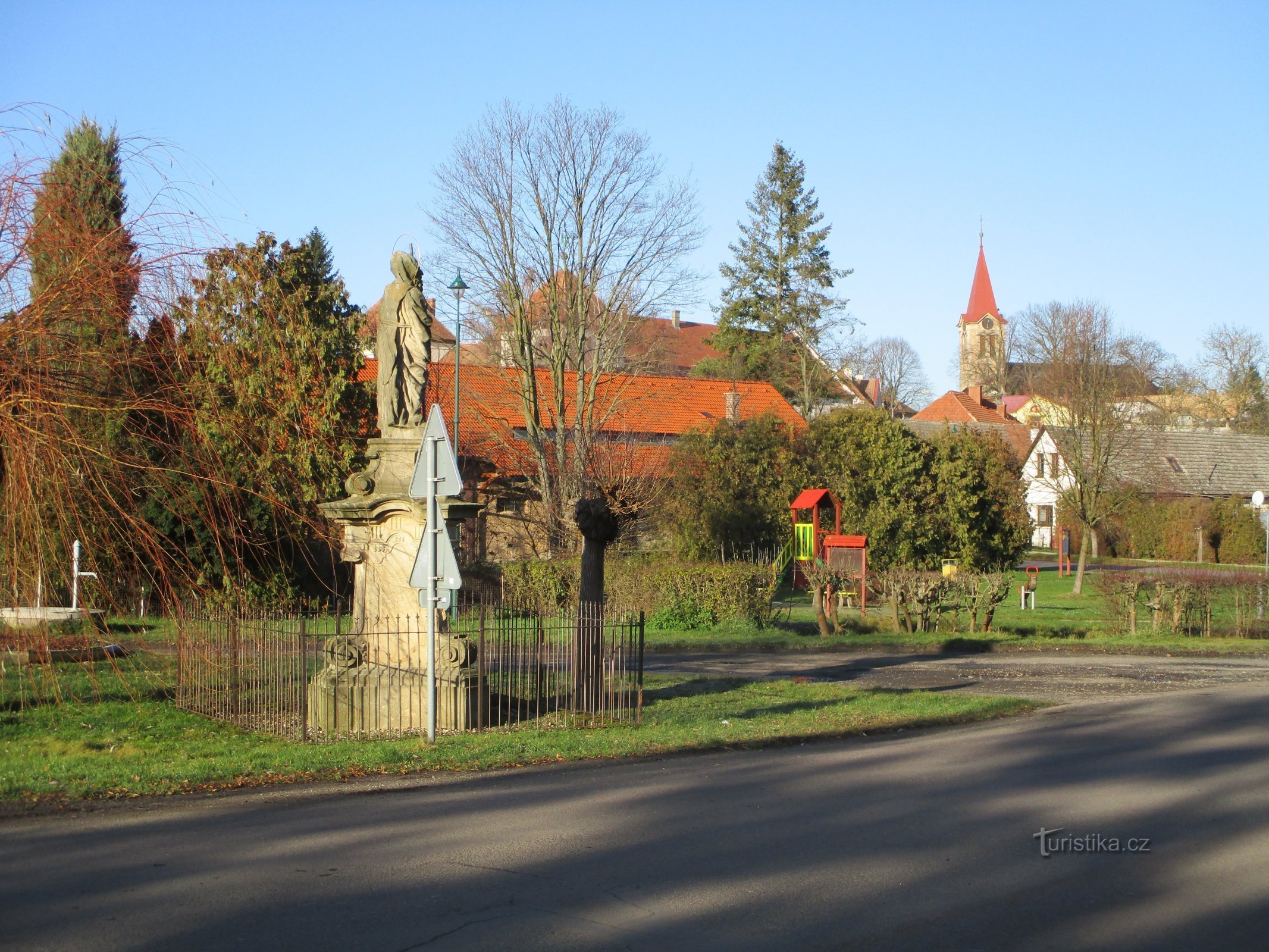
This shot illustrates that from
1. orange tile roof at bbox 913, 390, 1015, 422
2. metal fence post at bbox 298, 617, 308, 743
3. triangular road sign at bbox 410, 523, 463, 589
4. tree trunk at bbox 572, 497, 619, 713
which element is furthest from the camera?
orange tile roof at bbox 913, 390, 1015, 422

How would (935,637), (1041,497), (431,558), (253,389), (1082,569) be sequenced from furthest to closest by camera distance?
(1041,497) < (1082,569) < (935,637) < (431,558) < (253,389)

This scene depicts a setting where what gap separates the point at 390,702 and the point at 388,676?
10.9 inches

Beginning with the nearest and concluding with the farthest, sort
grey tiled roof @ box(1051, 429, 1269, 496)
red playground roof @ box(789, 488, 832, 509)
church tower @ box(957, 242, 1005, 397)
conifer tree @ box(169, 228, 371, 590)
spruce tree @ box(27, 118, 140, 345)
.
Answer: spruce tree @ box(27, 118, 140, 345)
conifer tree @ box(169, 228, 371, 590)
red playground roof @ box(789, 488, 832, 509)
grey tiled roof @ box(1051, 429, 1269, 496)
church tower @ box(957, 242, 1005, 397)

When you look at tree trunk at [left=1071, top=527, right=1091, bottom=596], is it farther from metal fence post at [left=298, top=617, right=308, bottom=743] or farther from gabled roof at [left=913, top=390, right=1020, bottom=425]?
gabled roof at [left=913, top=390, right=1020, bottom=425]

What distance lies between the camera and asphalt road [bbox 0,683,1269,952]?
Result: 17.6 feet

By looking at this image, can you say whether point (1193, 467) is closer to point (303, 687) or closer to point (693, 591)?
point (693, 591)

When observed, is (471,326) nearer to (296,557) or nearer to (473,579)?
(473,579)

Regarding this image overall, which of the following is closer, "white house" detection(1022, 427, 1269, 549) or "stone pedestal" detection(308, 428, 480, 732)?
"stone pedestal" detection(308, 428, 480, 732)

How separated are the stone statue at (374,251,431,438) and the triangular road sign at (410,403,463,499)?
6.26ft

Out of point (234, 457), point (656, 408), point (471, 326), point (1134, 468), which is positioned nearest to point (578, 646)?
point (234, 457)

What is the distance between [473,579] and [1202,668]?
58.8 feet

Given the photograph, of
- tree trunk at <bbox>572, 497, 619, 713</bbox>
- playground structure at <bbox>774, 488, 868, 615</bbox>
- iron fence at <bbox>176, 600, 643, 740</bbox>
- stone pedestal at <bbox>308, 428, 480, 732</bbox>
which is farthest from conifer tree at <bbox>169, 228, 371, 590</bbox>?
playground structure at <bbox>774, 488, 868, 615</bbox>

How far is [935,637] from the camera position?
72.1 feet

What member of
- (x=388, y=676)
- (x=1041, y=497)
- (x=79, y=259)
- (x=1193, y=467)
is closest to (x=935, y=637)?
(x=388, y=676)
